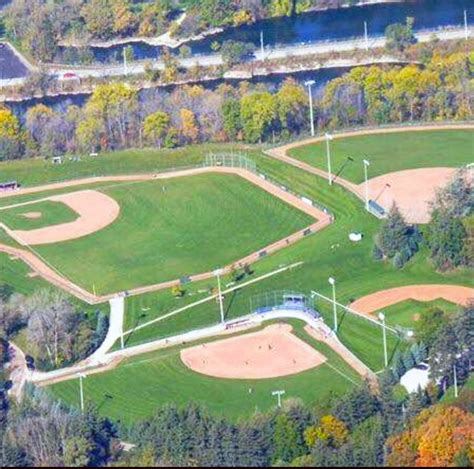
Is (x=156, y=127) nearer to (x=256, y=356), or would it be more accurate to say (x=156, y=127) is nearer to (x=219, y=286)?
(x=219, y=286)

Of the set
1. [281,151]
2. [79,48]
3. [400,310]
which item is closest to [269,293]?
[400,310]

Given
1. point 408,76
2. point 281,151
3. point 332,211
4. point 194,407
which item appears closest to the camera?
point 194,407

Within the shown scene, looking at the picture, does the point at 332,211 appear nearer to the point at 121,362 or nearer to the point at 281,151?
the point at 281,151

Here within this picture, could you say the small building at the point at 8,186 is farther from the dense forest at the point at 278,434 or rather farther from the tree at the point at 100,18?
the tree at the point at 100,18

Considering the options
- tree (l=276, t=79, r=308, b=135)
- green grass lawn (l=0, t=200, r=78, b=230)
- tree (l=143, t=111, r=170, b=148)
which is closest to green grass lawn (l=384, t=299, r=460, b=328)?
green grass lawn (l=0, t=200, r=78, b=230)

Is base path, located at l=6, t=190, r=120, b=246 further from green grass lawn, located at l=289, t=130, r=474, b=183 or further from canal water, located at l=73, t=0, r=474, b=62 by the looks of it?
canal water, located at l=73, t=0, r=474, b=62
